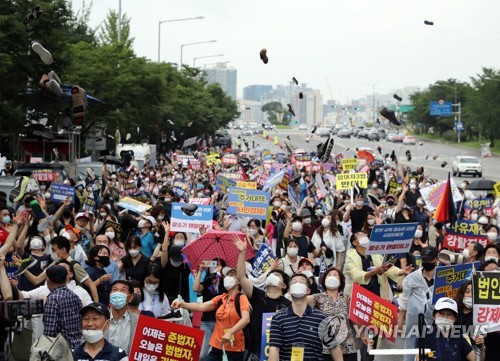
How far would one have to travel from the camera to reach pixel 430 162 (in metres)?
70.2

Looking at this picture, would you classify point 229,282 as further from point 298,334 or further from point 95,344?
point 95,344

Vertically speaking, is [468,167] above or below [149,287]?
below

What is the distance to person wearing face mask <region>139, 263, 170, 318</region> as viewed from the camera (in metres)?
10.7

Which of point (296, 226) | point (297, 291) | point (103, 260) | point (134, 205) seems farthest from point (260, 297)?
point (134, 205)

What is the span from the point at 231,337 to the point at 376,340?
209 centimetres

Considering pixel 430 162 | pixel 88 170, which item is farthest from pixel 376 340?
pixel 430 162

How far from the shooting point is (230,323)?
9.59 metres

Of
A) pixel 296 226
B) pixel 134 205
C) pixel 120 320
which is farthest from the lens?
pixel 134 205

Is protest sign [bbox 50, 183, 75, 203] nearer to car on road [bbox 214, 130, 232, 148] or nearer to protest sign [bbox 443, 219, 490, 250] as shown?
protest sign [bbox 443, 219, 490, 250]

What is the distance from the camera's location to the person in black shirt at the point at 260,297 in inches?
376

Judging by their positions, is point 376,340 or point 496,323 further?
point 376,340

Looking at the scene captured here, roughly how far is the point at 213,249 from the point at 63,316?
2321mm

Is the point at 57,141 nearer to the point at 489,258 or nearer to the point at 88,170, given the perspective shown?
the point at 88,170

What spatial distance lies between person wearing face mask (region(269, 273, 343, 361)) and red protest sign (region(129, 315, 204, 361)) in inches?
22.7
